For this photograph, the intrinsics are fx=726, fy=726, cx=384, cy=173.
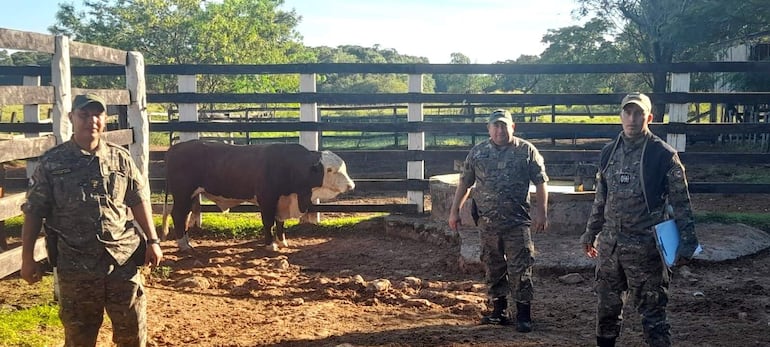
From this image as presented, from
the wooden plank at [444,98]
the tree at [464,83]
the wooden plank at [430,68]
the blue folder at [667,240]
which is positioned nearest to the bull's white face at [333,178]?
the wooden plank at [444,98]

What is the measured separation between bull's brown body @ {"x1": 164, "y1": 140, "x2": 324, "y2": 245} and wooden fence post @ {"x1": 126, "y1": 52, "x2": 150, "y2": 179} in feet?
5.97

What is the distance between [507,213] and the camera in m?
5.36

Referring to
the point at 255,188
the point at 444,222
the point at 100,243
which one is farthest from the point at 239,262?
the point at 100,243

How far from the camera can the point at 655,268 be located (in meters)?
4.37

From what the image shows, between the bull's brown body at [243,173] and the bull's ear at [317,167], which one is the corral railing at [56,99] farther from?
the bull's ear at [317,167]

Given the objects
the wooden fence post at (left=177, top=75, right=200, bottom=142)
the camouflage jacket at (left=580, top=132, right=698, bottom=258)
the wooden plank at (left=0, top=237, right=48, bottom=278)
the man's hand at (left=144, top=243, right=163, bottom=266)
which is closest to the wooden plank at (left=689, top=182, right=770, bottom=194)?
the camouflage jacket at (left=580, top=132, right=698, bottom=258)

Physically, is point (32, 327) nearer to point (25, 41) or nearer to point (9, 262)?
point (9, 262)

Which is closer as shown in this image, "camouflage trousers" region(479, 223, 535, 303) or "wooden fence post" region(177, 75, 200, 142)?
"camouflage trousers" region(479, 223, 535, 303)

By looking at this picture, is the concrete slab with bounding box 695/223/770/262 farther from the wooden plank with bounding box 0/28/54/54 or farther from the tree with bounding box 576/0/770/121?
the wooden plank with bounding box 0/28/54/54

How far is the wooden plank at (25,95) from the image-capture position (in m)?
4.83

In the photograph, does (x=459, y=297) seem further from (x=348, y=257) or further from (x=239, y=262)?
(x=239, y=262)

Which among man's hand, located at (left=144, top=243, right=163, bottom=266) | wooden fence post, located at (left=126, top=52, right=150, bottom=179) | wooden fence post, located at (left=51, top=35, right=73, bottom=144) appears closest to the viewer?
man's hand, located at (left=144, top=243, right=163, bottom=266)

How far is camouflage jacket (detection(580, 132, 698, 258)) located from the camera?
4.30m

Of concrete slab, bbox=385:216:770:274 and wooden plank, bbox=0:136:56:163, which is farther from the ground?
wooden plank, bbox=0:136:56:163
